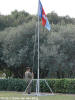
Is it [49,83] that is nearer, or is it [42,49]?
[49,83]

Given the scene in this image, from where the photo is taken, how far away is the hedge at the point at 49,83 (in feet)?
56.8

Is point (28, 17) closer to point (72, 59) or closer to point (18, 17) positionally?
point (18, 17)

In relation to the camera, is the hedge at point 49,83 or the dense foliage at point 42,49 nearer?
the hedge at point 49,83

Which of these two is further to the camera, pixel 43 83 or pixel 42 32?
pixel 42 32

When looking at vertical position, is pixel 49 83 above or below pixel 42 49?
below

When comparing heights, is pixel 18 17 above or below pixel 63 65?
above

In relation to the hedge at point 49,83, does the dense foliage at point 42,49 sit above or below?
above

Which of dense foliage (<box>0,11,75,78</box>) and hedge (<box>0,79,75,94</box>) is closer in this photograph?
hedge (<box>0,79,75,94</box>)

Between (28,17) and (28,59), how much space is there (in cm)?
829

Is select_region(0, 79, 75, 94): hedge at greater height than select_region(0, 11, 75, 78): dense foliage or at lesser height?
lesser

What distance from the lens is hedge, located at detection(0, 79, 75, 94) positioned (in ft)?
56.8

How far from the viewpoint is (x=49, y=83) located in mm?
18094

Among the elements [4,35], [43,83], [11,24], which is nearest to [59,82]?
[43,83]

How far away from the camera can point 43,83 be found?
59.7 feet
